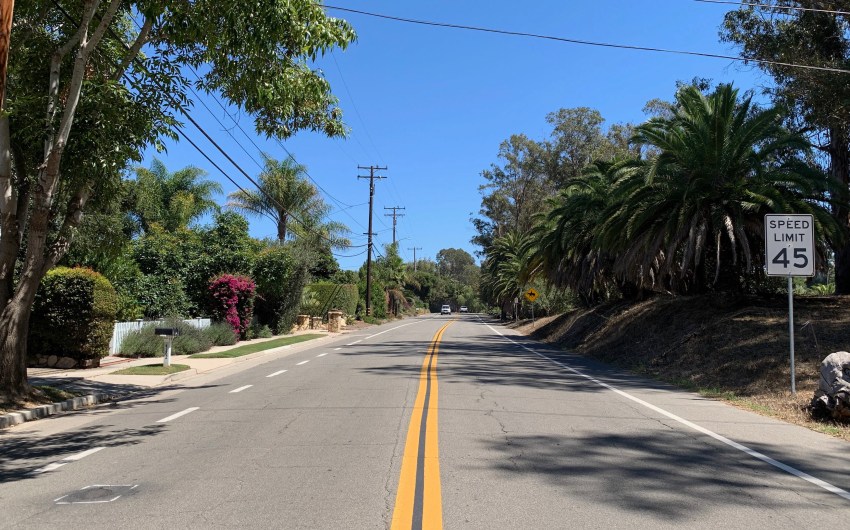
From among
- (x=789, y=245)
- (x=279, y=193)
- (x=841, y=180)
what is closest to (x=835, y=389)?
(x=789, y=245)

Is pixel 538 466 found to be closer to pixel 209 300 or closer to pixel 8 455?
pixel 8 455

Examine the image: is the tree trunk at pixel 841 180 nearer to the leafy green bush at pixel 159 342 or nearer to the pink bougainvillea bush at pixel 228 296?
the leafy green bush at pixel 159 342

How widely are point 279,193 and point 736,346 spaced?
35.9 metres

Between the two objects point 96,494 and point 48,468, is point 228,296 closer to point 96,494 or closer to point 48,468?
point 48,468

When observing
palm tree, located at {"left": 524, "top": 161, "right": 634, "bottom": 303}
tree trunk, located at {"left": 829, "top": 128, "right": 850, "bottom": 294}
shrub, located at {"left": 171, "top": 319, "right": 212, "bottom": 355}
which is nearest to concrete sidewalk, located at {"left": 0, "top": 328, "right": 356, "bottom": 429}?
shrub, located at {"left": 171, "top": 319, "right": 212, "bottom": 355}

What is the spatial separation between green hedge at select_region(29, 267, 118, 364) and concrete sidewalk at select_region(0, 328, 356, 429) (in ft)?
2.20

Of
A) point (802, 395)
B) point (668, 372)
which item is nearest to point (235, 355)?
point (668, 372)

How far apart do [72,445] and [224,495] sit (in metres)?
3.81

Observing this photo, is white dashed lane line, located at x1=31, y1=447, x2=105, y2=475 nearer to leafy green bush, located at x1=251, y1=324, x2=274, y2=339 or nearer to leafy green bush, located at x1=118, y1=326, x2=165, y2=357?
leafy green bush, located at x1=118, y1=326, x2=165, y2=357

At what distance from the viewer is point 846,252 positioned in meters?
22.4

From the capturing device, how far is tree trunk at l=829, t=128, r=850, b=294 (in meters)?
20.0

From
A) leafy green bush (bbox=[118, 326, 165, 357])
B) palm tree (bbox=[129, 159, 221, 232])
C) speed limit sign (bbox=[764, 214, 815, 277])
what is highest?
palm tree (bbox=[129, 159, 221, 232])

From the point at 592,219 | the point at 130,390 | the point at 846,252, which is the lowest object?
the point at 130,390

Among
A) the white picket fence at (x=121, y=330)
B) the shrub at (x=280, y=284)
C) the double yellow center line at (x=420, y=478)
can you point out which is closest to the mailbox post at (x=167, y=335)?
the white picket fence at (x=121, y=330)
